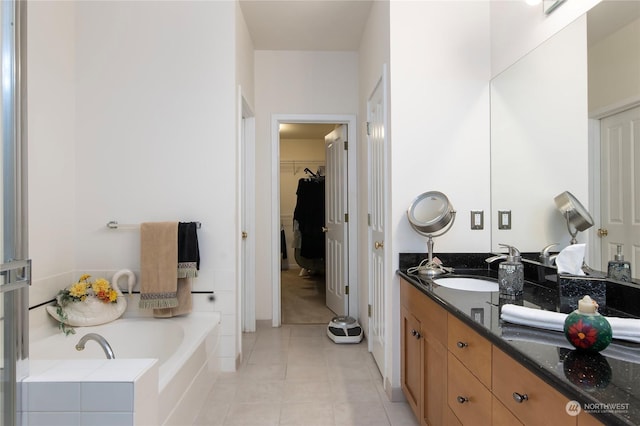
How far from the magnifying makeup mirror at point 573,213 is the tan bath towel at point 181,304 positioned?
7.27 ft

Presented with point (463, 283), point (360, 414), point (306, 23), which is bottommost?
point (360, 414)

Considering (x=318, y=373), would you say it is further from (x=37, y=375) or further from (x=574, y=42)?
(x=574, y=42)

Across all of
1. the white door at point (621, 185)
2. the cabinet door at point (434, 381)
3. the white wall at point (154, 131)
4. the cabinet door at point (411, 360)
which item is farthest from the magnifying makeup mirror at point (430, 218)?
the white wall at point (154, 131)

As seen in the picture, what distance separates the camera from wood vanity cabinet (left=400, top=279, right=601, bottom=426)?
818 mm

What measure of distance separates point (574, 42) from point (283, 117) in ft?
7.78

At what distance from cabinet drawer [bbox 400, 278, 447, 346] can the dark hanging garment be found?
302 cm

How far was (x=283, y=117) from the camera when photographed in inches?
132

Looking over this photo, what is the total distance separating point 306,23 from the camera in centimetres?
290

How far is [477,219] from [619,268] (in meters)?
0.86

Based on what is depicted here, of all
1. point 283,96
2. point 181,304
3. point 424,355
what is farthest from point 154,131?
point 424,355

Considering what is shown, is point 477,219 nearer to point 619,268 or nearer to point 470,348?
point 619,268

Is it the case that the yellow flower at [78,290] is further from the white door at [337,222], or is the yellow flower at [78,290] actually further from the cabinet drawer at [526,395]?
the cabinet drawer at [526,395]

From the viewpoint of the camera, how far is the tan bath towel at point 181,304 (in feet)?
7.73

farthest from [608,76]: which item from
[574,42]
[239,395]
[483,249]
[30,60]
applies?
[30,60]
